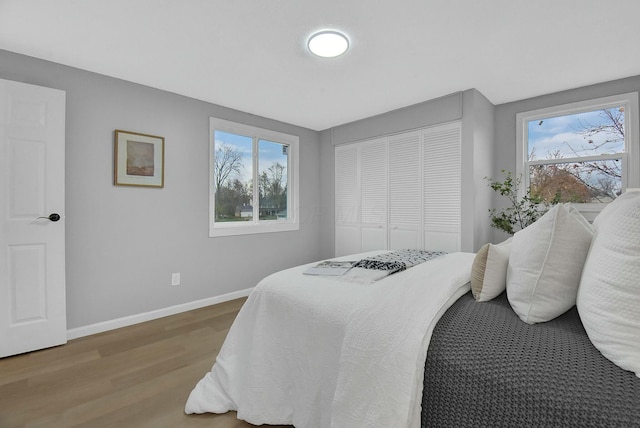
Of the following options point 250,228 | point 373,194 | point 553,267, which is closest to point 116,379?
point 250,228

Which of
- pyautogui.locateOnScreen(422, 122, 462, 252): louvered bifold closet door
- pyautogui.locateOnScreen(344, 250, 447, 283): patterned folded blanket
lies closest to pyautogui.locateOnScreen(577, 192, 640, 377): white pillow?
pyautogui.locateOnScreen(344, 250, 447, 283): patterned folded blanket

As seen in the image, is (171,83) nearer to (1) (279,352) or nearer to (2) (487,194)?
(1) (279,352)

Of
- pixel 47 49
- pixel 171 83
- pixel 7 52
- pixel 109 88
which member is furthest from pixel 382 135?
pixel 7 52

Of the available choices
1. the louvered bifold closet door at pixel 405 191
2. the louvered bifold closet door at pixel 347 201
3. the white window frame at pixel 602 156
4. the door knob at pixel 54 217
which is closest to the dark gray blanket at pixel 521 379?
the louvered bifold closet door at pixel 405 191

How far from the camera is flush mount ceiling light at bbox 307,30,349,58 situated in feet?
7.04

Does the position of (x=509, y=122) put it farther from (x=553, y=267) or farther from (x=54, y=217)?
(x=54, y=217)

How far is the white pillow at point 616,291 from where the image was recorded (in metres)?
0.80

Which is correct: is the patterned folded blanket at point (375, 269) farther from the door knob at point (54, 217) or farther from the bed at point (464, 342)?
the door knob at point (54, 217)

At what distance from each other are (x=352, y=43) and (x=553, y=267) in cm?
195

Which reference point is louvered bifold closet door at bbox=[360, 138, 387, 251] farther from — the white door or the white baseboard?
the white door

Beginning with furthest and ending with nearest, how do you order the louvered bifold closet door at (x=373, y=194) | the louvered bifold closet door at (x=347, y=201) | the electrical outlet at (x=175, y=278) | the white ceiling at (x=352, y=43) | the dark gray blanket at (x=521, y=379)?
the louvered bifold closet door at (x=347, y=201) → the louvered bifold closet door at (x=373, y=194) → the electrical outlet at (x=175, y=278) → the white ceiling at (x=352, y=43) → the dark gray blanket at (x=521, y=379)

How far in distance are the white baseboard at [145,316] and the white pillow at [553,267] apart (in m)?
3.16

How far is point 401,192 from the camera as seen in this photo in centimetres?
377

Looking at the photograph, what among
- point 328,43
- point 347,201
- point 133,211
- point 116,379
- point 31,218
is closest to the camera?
point 116,379
